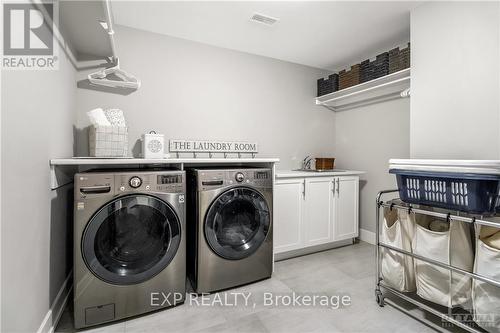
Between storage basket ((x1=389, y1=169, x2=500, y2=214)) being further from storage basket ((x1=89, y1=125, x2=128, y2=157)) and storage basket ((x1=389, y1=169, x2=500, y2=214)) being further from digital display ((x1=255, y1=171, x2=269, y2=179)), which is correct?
storage basket ((x1=89, y1=125, x2=128, y2=157))

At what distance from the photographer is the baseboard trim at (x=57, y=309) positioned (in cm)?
149

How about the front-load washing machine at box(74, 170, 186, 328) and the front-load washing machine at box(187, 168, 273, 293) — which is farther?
the front-load washing machine at box(187, 168, 273, 293)

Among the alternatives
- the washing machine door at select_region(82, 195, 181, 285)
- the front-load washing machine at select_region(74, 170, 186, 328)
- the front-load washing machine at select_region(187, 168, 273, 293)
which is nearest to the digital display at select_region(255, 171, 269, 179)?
the front-load washing machine at select_region(187, 168, 273, 293)

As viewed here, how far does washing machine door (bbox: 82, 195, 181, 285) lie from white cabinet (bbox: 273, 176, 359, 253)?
115 cm

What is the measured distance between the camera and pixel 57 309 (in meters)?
1.71

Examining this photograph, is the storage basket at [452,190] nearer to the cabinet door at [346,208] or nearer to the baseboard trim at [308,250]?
the cabinet door at [346,208]

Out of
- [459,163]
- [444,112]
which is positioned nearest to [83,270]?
[459,163]

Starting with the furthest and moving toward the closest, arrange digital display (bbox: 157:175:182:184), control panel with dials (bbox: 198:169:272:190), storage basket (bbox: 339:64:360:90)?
Answer: storage basket (bbox: 339:64:360:90) < control panel with dials (bbox: 198:169:272:190) < digital display (bbox: 157:175:182:184)

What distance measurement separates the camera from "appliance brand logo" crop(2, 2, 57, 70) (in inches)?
44.5

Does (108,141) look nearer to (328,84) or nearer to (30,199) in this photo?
(30,199)

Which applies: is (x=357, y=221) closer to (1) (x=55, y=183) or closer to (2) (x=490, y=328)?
(2) (x=490, y=328)

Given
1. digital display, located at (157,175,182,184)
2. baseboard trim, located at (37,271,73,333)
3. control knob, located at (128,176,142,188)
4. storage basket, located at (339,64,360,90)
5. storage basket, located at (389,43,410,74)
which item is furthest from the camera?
storage basket, located at (339,64,360,90)

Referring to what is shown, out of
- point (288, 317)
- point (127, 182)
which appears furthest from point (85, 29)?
point (288, 317)

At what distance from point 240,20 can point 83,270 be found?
2.35 metres
